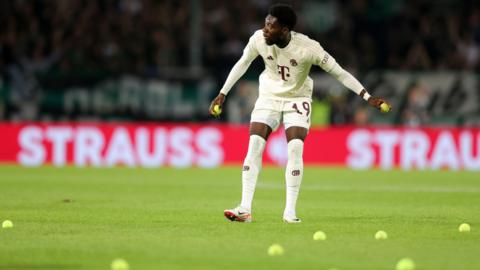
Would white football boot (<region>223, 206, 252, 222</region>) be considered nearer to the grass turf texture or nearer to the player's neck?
the grass turf texture

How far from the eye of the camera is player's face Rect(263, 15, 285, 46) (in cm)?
1132

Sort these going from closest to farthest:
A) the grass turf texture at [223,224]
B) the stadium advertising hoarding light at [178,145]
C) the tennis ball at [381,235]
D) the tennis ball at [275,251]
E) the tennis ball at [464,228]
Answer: the grass turf texture at [223,224], the tennis ball at [275,251], the tennis ball at [381,235], the tennis ball at [464,228], the stadium advertising hoarding light at [178,145]

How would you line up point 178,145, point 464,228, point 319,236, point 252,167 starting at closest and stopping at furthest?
1. point 319,236
2. point 464,228
3. point 252,167
4. point 178,145

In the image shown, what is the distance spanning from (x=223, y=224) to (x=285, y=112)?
1.47 m

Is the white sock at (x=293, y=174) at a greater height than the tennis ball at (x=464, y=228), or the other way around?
the white sock at (x=293, y=174)

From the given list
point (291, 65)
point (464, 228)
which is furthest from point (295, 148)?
point (464, 228)

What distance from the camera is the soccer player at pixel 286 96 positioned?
11.5 m

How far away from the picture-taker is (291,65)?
38.4ft

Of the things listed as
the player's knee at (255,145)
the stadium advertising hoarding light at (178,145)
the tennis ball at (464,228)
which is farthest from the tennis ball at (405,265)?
the stadium advertising hoarding light at (178,145)

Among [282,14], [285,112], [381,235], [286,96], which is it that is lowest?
[381,235]

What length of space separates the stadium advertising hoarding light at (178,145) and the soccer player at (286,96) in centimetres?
1406

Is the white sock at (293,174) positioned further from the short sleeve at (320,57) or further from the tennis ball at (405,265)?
the tennis ball at (405,265)

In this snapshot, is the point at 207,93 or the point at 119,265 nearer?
the point at 119,265

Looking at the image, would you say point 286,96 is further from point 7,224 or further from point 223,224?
point 7,224
